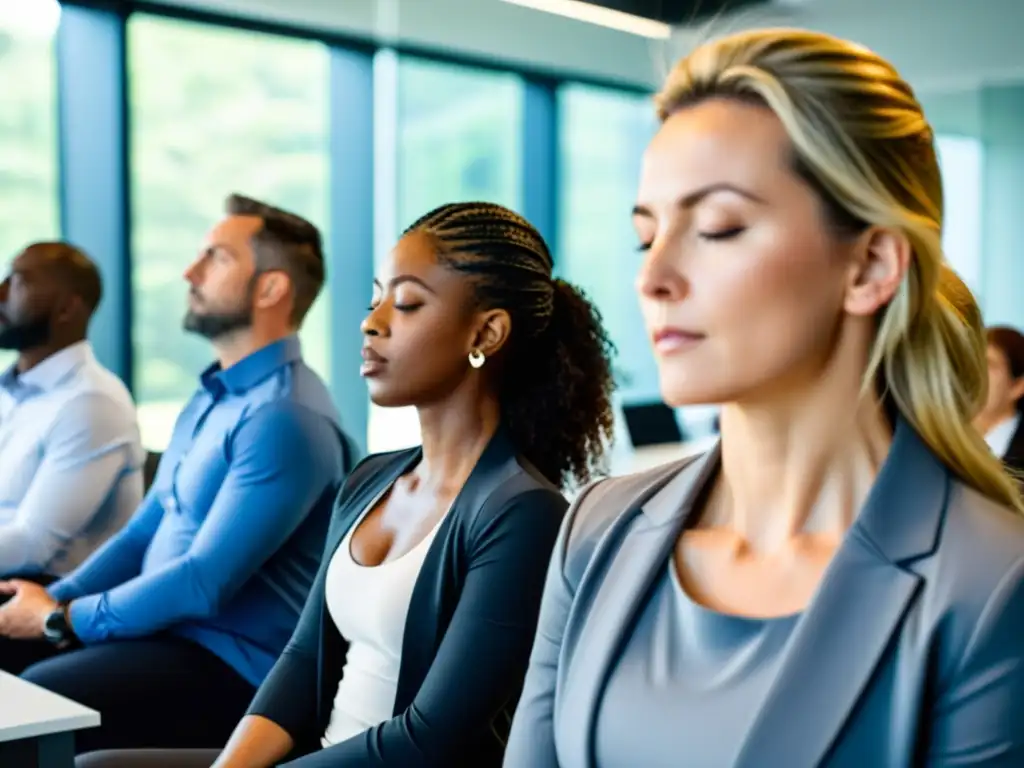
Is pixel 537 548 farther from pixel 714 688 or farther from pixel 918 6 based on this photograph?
pixel 918 6

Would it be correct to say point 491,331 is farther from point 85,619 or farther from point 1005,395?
point 1005,395

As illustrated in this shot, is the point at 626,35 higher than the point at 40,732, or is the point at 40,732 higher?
the point at 626,35

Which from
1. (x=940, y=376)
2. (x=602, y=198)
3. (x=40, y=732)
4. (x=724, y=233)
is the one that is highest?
(x=602, y=198)

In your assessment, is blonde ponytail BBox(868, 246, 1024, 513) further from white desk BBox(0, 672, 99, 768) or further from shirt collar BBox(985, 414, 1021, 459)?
shirt collar BBox(985, 414, 1021, 459)

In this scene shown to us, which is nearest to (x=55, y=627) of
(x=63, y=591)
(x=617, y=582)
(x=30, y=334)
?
(x=63, y=591)

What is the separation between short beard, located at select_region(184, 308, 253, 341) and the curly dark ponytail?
91 centimetres

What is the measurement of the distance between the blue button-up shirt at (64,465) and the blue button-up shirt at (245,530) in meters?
0.52

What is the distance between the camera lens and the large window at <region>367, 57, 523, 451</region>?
6.49 metres

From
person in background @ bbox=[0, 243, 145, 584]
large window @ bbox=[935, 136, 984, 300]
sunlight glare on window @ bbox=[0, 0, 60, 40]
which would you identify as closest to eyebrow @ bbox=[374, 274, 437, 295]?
person in background @ bbox=[0, 243, 145, 584]

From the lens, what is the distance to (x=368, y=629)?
5.71 ft

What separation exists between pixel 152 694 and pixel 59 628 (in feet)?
1.09

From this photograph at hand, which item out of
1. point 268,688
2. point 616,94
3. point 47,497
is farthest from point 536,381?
point 616,94

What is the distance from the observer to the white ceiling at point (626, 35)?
5.32m

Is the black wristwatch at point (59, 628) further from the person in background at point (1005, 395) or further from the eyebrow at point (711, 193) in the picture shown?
the person in background at point (1005, 395)
